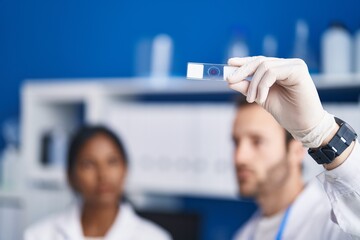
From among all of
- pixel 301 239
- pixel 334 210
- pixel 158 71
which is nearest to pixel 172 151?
pixel 158 71

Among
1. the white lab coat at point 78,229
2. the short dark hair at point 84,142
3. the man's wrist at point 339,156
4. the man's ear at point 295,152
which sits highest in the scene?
the man's wrist at point 339,156

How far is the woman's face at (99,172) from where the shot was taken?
→ 2133 millimetres

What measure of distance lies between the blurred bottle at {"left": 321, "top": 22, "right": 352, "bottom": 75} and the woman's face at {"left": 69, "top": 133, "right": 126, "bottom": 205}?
97 centimetres

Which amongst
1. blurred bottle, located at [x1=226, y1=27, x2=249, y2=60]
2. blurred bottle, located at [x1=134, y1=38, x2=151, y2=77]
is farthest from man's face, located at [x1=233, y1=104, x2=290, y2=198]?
blurred bottle, located at [x1=134, y1=38, x2=151, y2=77]

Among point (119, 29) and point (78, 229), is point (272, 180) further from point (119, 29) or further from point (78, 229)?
point (119, 29)

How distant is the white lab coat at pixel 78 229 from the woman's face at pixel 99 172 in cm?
7

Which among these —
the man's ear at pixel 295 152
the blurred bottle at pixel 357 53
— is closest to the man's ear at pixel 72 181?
the man's ear at pixel 295 152

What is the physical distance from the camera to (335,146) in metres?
1.04

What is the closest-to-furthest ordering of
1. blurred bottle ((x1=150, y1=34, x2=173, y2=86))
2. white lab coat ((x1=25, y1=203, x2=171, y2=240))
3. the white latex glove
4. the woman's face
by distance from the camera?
the white latex glove < white lab coat ((x1=25, y1=203, x2=171, y2=240)) < the woman's face < blurred bottle ((x1=150, y1=34, x2=173, y2=86))

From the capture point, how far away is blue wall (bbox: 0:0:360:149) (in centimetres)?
260

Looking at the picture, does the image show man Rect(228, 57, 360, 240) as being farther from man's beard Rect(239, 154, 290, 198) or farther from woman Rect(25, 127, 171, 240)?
woman Rect(25, 127, 171, 240)

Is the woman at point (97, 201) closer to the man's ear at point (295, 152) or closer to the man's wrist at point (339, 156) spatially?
the man's ear at point (295, 152)

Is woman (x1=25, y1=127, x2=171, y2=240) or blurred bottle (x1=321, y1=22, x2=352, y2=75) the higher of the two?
blurred bottle (x1=321, y1=22, x2=352, y2=75)

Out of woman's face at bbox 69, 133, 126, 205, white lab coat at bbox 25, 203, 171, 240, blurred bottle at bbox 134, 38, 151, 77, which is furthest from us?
blurred bottle at bbox 134, 38, 151, 77
